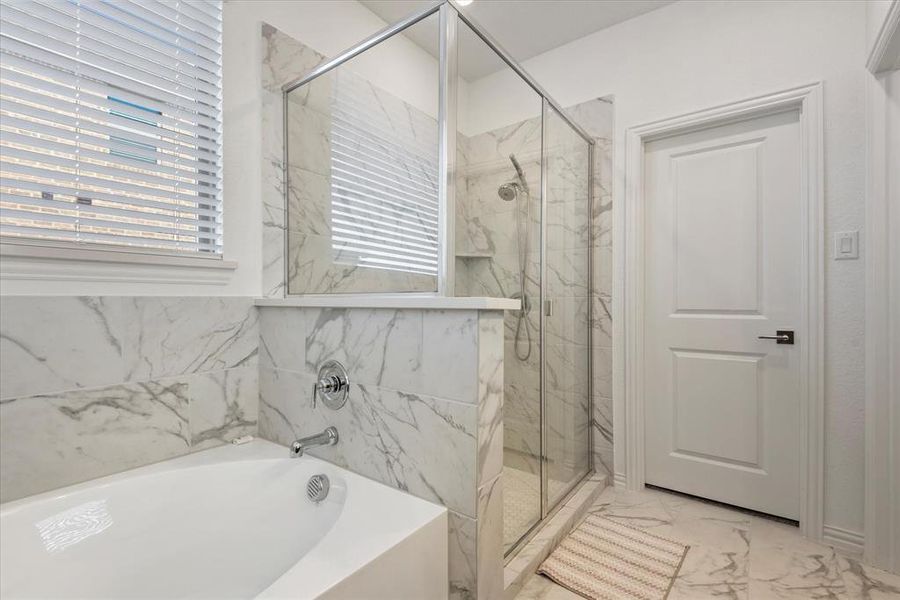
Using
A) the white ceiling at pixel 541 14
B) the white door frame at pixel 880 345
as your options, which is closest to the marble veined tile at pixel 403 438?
the white door frame at pixel 880 345

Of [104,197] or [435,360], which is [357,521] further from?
[104,197]

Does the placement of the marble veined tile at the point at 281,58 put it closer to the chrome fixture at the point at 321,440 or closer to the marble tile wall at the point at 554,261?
the marble tile wall at the point at 554,261

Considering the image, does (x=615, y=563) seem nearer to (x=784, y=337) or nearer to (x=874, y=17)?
(x=784, y=337)

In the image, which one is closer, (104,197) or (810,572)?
(104,197)

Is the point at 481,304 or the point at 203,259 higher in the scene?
the point at 203,259

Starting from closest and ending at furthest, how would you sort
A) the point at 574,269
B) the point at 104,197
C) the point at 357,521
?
the point at 357,521 → the point at 104,197 → the point at 574,269

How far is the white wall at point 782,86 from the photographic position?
1686 millimetres

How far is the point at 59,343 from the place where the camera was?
50.0 inches

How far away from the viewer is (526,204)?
1.72 metres

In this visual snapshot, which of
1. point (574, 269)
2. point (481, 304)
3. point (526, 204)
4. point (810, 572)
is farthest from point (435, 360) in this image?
point (810, 572)

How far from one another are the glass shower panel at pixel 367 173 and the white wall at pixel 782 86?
245 mm

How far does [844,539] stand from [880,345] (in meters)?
0.83

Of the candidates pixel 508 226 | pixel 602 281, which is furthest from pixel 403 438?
pixel 602 281

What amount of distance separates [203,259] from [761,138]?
8.41ft
